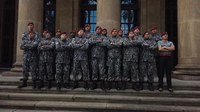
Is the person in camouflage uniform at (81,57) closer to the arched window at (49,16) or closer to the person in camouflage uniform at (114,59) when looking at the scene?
the person in camouflage uniform at (114,59)

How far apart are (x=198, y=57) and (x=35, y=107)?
674 cm

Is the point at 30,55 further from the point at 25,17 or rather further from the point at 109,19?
the point at 109,19

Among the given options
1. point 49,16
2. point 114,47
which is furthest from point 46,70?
point 49,16

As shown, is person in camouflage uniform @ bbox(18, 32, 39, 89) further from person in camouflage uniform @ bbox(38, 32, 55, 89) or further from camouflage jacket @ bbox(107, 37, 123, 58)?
camouflage jacket @ bbox(107, 37, 123, 58)

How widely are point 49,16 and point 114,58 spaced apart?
31.9ft

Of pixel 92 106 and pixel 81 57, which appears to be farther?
pixel 81 57

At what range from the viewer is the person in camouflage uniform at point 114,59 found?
10.3 metres

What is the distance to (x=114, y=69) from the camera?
A: 10391mm

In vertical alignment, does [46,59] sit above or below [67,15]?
below

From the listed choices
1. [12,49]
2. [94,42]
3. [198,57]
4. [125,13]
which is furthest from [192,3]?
[12,49]

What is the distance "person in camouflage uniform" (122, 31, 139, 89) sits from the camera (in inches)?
403

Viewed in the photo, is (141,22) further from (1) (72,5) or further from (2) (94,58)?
(2) (94,58)

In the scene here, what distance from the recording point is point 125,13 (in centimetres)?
1842

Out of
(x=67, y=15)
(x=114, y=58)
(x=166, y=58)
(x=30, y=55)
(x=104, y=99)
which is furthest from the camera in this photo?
(x=67, y=15)
